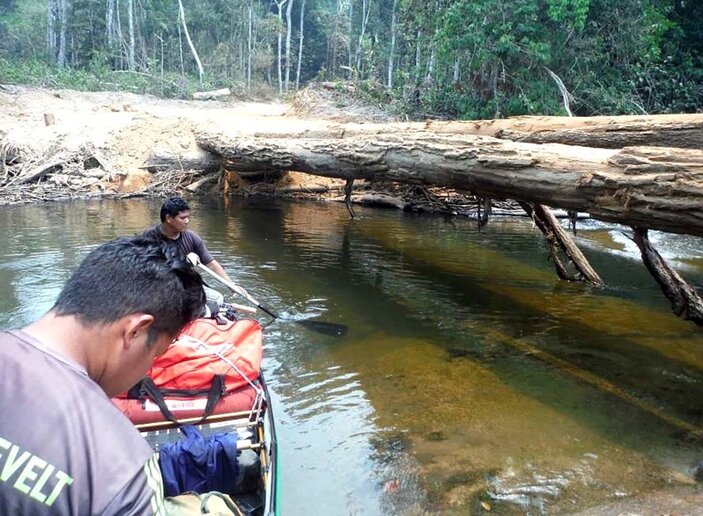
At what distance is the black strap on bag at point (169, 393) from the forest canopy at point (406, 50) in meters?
11.9

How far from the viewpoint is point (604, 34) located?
16.4 metres

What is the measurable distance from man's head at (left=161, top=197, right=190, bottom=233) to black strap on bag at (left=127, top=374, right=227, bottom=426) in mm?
→ 2280

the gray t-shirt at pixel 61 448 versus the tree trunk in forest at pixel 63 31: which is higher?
the tree trunk in forest at pixel 63 31

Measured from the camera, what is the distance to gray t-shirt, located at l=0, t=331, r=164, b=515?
955 millimetres

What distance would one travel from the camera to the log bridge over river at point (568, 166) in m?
4.48

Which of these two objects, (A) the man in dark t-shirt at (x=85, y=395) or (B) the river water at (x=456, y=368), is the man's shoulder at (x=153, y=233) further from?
(B) the river water at (x=456, y=368)

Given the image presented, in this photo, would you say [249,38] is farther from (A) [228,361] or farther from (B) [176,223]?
(A) [228,361]

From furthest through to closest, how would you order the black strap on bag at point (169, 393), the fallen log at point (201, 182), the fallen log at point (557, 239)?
the fallen log at point (201, 182) → the fallen log at point (557, 239) → the black strap on bag at point (169, 393)

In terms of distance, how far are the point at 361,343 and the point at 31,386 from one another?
5.17 meters

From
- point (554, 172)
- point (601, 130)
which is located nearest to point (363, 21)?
point (601, 130)

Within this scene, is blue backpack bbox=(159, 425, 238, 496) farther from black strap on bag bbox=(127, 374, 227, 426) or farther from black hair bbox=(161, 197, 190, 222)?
black hair bbox=(161, 197, 190, 222)

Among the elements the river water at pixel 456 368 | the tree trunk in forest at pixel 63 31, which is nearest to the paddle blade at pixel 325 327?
the river water at pixel 456 368

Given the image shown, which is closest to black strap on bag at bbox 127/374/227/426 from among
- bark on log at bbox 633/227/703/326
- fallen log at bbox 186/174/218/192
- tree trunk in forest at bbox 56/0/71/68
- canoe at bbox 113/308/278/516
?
canoe at bbox 113/308/278/516

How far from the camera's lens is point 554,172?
5.43 meters
